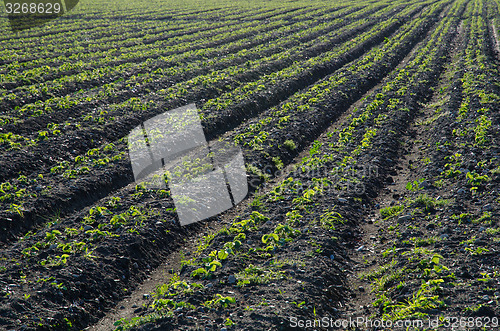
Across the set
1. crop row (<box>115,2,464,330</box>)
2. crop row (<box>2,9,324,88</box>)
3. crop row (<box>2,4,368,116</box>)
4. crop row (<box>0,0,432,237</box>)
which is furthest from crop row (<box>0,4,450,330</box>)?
crop row (<box>2,9,324,88</box>)

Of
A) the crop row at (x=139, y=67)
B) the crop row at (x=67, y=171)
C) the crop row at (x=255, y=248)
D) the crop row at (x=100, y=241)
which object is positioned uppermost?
the crop row at (x=139, y=67)

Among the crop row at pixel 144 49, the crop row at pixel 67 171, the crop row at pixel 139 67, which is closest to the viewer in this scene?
the crop row at pixel 67 171

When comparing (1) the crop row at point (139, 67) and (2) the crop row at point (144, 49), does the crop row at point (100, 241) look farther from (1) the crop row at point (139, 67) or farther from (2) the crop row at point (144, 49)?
(2) the crop row at point (144, 49)

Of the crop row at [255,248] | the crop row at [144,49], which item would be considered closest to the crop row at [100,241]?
the crop row at [255,248]

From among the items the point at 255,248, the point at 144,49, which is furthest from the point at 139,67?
the point at 255,248

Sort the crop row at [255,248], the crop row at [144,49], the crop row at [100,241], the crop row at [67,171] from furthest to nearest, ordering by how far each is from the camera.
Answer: the crop row at [144,49] → the crop row at [67,171] → the crop row at [100,241] → the crop row at [255,248]

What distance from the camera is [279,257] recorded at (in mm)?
7707

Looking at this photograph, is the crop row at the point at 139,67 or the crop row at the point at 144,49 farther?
the crop row at the point at 144,49

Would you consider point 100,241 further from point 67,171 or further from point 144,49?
point 144,49

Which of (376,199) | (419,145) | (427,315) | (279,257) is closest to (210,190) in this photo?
(279,257)

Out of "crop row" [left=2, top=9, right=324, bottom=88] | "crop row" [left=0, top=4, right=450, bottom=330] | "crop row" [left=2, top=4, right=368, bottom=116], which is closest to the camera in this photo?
"crop row" [left=0, top=4, right=450, bottom=330]

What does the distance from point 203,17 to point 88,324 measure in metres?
43.7

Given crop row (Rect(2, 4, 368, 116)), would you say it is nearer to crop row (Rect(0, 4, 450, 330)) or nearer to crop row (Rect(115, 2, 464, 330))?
crop row (Rect(0, 4, 450, 330))

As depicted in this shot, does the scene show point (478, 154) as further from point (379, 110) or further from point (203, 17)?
point (203, 17)
